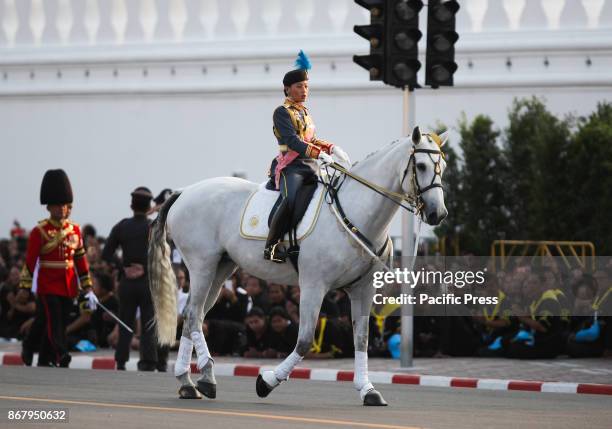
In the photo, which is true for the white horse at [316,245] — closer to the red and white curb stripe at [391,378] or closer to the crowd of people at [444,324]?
the red and white curb stripe at [391,378]

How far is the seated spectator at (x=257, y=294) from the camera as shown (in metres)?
21.3

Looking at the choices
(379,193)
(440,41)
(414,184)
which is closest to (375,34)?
→ (440,41)

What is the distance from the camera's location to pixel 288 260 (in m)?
13.9

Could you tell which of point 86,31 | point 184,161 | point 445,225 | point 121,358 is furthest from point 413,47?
point 86,31

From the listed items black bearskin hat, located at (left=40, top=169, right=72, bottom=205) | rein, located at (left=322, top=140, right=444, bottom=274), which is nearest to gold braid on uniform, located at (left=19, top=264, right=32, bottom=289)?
Answer: black bearskin hat, located at (left=40, top=169, right=72, bottom=205)

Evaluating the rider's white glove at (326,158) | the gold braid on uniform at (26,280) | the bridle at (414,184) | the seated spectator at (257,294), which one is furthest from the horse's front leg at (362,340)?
the seated spectator at (257,294)

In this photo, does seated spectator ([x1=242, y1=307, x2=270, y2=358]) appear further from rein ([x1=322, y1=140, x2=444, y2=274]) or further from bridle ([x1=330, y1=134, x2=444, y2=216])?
bridle ([x1=330, y1=134, x2=444, y2=216])

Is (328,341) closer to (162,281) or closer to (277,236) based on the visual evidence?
(162,281)

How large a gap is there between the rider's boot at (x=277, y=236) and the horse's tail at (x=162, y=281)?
5.93ft

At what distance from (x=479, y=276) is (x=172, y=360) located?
3.98 metres

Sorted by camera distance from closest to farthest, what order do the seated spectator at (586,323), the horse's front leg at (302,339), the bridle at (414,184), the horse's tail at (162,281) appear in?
the bridle at (414,184)
the horse's front leg at (302,339)
the horse's tail at (162,281)
the seated spectator at (586,323)

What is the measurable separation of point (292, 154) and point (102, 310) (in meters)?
8.91

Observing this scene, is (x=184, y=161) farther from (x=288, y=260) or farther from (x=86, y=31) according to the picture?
(x=288, y=260)

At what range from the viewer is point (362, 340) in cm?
1361
